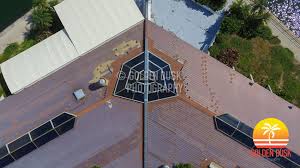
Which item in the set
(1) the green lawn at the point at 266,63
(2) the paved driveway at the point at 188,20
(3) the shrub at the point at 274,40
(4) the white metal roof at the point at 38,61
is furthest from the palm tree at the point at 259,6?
(4) the white metal roof at the point at 38,61

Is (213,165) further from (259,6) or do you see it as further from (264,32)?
(259,6)

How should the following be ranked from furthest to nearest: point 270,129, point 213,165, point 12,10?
point 12,10 → point 270,129 → point 213,165

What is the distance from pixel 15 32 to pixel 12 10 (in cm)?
301

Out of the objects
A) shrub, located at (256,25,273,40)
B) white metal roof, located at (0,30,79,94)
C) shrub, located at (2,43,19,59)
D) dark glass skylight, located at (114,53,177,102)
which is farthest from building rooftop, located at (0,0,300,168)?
shrub, located at (256,25,273,40)

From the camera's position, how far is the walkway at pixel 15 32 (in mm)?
54156

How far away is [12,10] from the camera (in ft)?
181

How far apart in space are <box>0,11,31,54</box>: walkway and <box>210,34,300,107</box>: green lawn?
2293 cm

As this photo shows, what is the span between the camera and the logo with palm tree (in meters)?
45.9

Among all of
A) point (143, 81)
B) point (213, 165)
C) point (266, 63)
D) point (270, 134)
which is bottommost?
point (270, 134)

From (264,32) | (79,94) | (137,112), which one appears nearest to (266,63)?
(264,32)

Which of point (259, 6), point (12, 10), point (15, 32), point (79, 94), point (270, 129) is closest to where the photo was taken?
point (79, 94)

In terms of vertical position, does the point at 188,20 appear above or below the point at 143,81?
above

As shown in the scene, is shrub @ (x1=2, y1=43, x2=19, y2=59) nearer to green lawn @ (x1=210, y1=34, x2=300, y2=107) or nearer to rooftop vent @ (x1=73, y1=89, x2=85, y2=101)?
rooftop vent @ (x1=73, y1=89, x2=85, y2=101)

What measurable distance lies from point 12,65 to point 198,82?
20.7 meters
